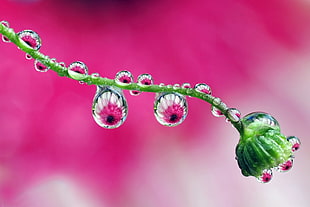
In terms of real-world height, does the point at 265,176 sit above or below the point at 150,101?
below

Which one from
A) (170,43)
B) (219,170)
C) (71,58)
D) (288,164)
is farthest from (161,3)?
(288,164)

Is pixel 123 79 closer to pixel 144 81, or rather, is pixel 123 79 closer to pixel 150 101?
pixel 144 81

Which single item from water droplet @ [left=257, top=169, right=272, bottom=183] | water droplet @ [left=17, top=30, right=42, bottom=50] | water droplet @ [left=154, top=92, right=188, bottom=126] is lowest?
water droplet @ [left=257, top=169, right=272, bottom=183]

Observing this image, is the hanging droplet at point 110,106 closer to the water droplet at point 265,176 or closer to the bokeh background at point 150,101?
the water droplet at point 265,176

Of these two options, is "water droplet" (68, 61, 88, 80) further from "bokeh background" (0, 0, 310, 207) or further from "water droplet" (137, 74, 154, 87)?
"bokeh background" (0, 0, 310, 207)

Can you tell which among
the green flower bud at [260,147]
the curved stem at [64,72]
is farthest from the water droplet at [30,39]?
the green flower bud at [260,147]

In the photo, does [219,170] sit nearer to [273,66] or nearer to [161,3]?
[273,66]

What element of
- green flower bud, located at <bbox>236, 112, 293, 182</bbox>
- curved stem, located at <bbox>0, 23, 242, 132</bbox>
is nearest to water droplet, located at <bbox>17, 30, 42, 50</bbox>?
curved stem, located at <bbox>0, 23, 242, 132</bbox>

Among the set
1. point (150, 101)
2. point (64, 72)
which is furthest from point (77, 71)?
point (150, 101)
